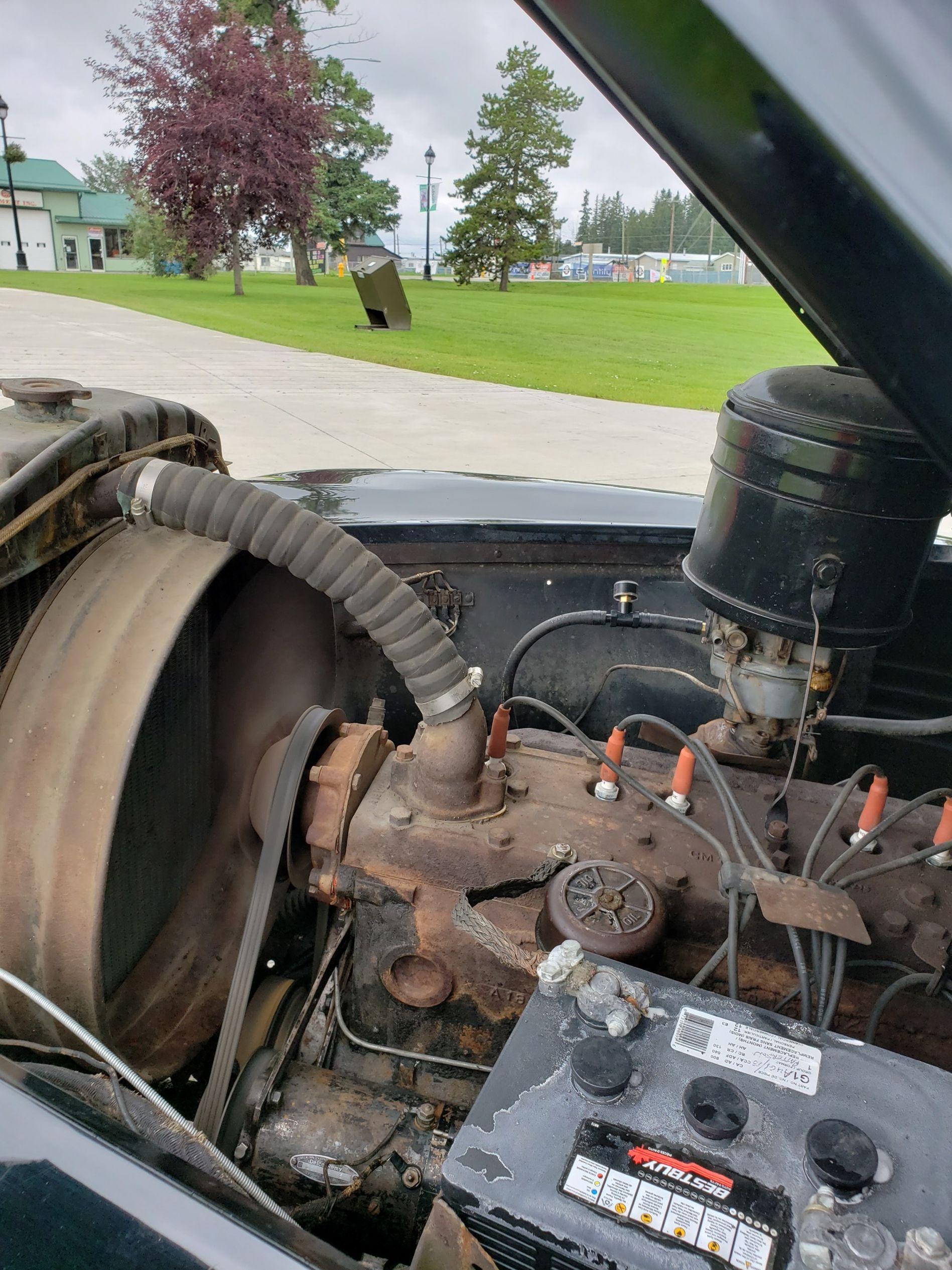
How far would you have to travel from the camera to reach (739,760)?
1544 millimetres

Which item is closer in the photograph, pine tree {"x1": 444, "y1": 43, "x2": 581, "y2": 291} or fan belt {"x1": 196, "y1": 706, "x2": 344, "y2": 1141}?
fan belt {"x1": 196, "y1": 706, "x2": 344, "y2": 1141}

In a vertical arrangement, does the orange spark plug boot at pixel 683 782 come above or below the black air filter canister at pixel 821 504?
below

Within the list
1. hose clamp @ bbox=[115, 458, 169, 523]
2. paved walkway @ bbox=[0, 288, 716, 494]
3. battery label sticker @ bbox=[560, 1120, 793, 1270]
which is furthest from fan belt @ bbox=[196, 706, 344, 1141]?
paved walkway @ bbox=[0, 288, 716, 494]

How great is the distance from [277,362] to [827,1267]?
11.4 m

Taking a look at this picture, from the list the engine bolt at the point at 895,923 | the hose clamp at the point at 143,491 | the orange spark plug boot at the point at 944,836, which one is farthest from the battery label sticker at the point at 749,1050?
the hose clamp at the point at 143,491

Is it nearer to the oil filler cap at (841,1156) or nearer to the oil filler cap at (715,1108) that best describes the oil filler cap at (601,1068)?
the oil filler cap at (715,1108)

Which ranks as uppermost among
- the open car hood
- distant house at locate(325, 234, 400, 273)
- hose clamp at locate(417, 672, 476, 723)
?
distant house at locate(325, 234, 400, 273)

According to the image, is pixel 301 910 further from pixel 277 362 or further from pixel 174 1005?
pixel 277 362

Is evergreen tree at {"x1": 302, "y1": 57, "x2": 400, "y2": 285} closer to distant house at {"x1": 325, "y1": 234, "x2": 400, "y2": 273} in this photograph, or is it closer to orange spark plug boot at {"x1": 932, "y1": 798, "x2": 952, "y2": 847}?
distant house at {"x1": 325, "y1": 234, "x2": 400, "y2": 273}

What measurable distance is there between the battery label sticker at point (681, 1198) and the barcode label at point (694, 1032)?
0.11 meters

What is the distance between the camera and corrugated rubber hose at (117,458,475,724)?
117cm

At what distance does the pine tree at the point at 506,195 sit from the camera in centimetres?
2006

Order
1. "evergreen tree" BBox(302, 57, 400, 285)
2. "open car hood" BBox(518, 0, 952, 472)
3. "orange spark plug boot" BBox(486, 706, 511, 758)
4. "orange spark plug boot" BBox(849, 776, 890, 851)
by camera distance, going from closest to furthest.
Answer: "open car hood" BBox(518, 0, 952, 472)
"orange spark plug boot" BBox(849, 776, 890, 851)
"orange spark plug boot" BBox(486, 706, 511, 758)
"evergreen tree" BBox(302, 57, 400, 285)

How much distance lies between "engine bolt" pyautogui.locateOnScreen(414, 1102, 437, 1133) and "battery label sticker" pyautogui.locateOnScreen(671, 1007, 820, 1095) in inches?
18.7
